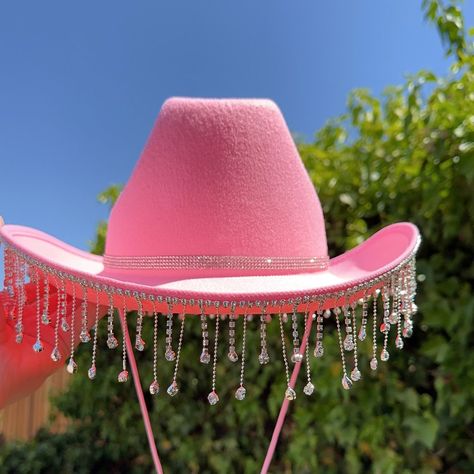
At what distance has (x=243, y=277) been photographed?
1.09m

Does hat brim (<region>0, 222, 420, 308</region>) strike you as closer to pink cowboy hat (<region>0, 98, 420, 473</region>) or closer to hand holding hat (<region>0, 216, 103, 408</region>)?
pink cowboy hat (<region>0, 98, 420, 473</region>)

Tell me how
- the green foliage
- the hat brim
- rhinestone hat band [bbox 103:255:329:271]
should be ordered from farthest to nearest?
the green foliage < rhinestone hat band [bbox 103:255:329:271] < the hat brim

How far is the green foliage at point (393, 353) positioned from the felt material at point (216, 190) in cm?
77

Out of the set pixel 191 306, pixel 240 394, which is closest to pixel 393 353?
pixel 240 394

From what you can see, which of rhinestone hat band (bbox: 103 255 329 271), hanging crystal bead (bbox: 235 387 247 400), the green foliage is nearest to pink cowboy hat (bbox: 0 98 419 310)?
rhinestone hat band (bbox: 103 255 329 271)

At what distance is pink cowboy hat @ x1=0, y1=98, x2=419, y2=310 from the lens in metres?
1.08

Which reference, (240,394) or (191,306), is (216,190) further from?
(240,394)

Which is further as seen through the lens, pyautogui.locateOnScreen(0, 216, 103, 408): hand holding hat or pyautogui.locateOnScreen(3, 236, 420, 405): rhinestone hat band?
pyautogui.locateOnScreen(0, 216, 103, 408): hand holding hat

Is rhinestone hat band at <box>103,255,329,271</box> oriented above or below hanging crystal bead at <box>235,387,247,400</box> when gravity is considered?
above

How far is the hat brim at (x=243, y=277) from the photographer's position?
39.0 inches

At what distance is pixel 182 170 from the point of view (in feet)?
3.84

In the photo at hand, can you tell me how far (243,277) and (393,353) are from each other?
1116 mm

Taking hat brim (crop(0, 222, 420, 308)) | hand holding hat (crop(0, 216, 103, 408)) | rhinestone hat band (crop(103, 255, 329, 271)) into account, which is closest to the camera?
hat brim (crop(0, 222, 420, 308))

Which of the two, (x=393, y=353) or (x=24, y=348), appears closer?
(x=24, y=348)
